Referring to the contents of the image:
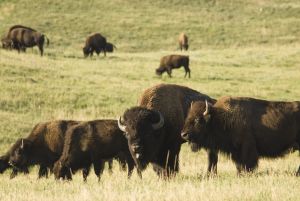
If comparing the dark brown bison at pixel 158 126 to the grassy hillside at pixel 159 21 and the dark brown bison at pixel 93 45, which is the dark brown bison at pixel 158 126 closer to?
the dark brown bison at pixel 93 45

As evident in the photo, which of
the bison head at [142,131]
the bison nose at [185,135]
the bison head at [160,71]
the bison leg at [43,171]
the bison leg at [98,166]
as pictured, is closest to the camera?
the bison head at [142,131]

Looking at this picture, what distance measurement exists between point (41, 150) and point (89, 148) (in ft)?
6.21

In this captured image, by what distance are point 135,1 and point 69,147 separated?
6016 centimetres

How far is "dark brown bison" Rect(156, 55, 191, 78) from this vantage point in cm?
3282

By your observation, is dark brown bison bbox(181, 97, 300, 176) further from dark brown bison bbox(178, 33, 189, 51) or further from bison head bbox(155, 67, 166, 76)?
dark brown bison bbox(178, 33, 189, 51)

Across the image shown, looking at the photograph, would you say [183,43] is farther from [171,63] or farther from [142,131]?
[142,131]

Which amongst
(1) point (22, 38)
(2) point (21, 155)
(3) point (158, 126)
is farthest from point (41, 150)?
(1) point (22, 38)

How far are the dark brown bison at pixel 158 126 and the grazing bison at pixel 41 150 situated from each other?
2506mm

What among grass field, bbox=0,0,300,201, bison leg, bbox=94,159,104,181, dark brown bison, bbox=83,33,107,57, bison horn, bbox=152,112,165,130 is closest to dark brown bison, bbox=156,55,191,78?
grass field, bbox=0,0,300,201

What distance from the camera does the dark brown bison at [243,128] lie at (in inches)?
411

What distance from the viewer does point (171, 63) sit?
33.8m

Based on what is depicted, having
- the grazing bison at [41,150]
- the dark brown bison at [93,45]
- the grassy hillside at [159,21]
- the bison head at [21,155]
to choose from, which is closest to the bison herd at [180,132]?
the grazing bison at [41,150]

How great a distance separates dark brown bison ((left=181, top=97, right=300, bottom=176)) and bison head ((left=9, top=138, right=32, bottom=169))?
4.08 metres

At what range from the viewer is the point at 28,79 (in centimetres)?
2673
